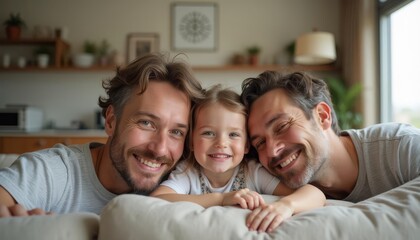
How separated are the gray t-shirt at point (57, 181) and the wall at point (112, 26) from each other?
3967mm

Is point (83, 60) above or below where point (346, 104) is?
above

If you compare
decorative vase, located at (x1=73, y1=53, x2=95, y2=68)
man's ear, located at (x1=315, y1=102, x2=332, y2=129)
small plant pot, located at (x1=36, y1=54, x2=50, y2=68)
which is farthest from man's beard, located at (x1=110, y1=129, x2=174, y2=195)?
small plant pot, located at (x1=36, y1=54, x2=50, y2=68)

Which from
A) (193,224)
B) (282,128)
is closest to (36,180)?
(193,224)

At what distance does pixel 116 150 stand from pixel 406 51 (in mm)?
4036

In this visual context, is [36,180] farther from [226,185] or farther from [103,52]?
[103,52]

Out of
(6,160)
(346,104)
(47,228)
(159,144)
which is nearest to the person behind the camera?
(47,228)

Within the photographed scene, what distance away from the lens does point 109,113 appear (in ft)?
4.65

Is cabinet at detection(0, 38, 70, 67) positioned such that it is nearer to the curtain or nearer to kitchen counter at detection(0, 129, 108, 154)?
kitchen counter at detection(0, 129, 108, 154)

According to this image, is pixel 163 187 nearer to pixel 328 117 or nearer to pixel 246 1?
pixel 328 117

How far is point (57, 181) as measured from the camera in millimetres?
1171

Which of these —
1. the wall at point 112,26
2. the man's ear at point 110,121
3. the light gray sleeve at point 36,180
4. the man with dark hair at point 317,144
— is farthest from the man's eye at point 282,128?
the wall at point 112,26

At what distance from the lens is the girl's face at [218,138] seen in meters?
1.33

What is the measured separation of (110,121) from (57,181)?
13.4 inches

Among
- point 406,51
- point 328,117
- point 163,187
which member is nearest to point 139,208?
point 163,187
